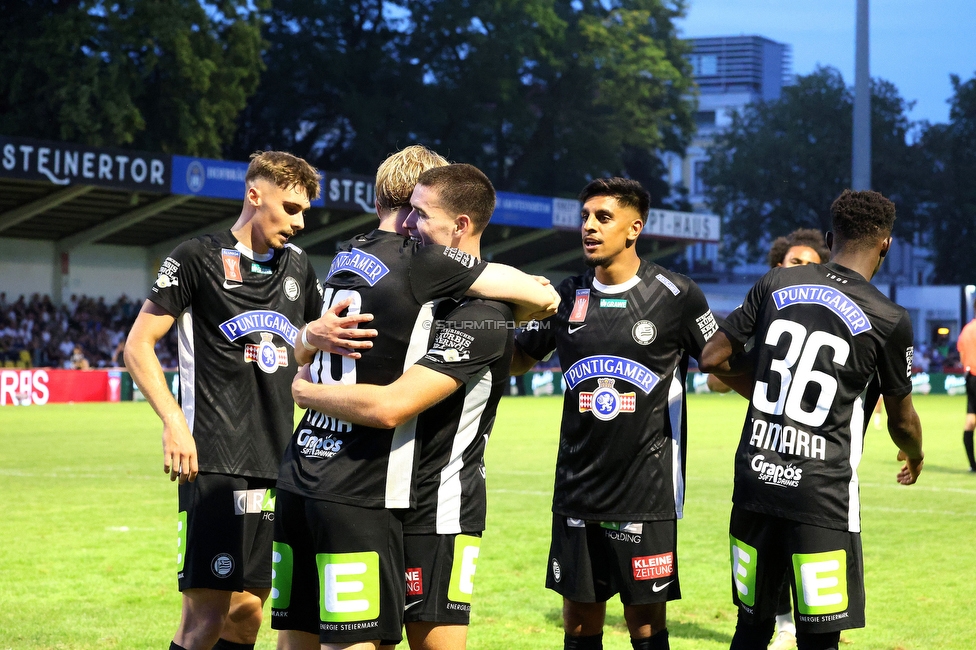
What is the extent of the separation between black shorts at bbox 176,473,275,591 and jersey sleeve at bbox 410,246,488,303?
1.62 meters

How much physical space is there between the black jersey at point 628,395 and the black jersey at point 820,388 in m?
0.53

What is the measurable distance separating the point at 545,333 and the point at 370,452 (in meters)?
1.93

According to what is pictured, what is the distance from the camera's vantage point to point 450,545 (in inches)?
158

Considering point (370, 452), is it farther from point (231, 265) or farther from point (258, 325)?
point (231, 265)

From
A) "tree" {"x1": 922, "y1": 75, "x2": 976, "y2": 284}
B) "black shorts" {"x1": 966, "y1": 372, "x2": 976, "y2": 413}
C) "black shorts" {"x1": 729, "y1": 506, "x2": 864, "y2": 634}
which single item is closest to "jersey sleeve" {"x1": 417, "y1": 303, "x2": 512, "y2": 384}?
"black shorts" {"x1": 729, "y1": 506, "x2": 864, "y2": 634}

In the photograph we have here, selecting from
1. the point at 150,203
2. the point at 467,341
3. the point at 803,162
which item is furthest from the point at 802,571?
the point at 803,162

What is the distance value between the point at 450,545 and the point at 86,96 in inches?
1356

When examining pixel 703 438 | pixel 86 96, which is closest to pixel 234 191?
pixel 86 96

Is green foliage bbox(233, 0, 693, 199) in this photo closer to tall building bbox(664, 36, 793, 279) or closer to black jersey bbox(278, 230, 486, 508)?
tall building bbox(664, 36, 793, 279)

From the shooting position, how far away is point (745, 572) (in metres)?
4.80

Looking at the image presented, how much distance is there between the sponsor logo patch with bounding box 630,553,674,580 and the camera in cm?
514

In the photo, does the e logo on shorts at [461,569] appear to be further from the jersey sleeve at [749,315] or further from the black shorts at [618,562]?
the jersey sleeve at [749,315]

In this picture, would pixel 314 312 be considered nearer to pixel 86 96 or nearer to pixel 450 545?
pixel 450 545

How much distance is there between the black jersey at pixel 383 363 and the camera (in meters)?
3.81
